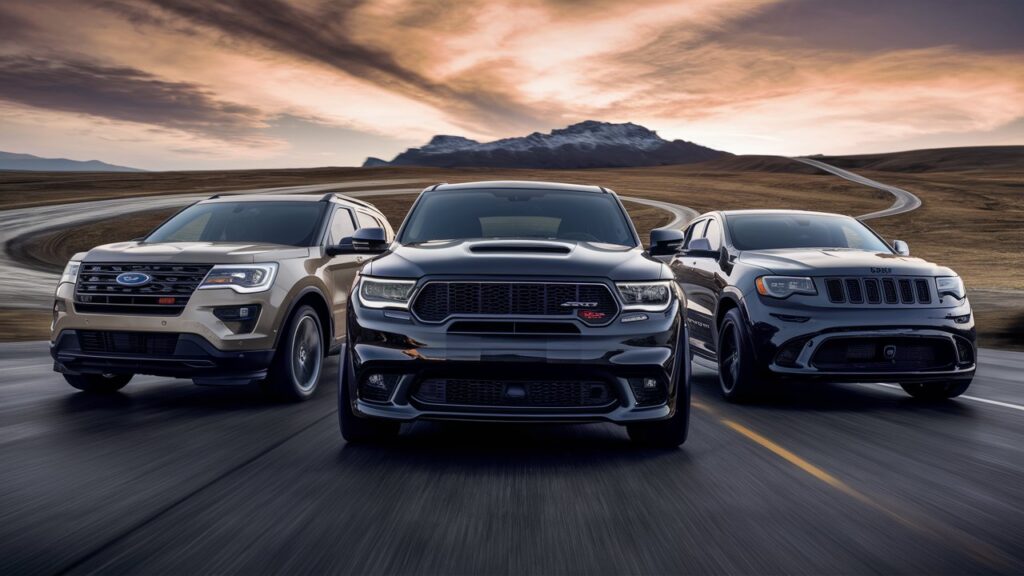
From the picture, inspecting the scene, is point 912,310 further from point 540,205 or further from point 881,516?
point 881,516

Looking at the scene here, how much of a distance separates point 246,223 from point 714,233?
5125 mm

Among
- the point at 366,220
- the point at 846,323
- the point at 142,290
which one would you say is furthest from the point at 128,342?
the point at 846,323

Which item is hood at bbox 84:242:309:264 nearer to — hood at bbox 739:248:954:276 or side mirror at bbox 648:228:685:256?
side mirror at bbox 648:228:685:256

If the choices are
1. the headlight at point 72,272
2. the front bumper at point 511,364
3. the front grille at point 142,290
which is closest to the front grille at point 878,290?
the front bumper at point 511,364

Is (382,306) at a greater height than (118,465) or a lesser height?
greater

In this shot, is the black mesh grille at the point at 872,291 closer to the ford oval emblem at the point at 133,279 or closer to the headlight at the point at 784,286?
the headlight at the point at 784,286

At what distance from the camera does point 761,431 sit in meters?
7.16

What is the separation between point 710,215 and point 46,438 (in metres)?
7.49

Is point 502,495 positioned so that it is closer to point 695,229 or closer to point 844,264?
point 844,264

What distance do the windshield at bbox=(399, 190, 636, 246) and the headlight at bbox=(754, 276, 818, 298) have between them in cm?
175

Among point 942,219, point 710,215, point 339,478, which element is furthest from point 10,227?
point 942,219

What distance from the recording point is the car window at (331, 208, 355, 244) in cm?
1005

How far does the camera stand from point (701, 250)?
964 centimetres

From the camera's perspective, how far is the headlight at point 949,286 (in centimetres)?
838
